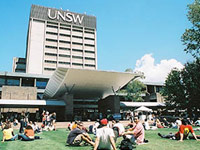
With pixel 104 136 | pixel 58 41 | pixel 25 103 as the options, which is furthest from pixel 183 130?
pixel 58 41

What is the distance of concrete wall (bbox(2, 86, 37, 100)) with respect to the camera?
4131cm

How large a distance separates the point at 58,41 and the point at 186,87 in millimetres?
57543

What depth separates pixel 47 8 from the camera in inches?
2975

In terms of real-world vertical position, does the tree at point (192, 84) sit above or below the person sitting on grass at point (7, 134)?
above

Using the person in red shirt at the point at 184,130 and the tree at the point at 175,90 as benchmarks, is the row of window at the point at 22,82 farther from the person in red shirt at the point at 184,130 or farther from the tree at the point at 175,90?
the person in red shirt at the point at 184,130

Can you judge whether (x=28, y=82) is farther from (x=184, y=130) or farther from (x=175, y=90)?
(x=184, y=130)

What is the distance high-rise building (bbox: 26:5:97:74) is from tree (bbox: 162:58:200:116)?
48775mm

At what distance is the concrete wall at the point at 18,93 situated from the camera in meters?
41.3

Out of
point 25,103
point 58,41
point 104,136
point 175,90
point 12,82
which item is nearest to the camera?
point 104,136

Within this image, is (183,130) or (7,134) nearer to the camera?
(183,130)

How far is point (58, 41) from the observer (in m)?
74.6

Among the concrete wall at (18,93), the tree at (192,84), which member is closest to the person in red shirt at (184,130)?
the tree at (192,84)

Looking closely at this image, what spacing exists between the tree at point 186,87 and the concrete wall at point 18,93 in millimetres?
30643

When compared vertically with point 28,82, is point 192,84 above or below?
below
